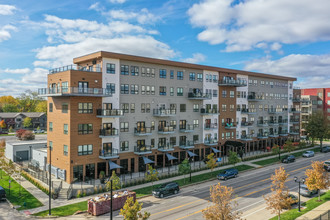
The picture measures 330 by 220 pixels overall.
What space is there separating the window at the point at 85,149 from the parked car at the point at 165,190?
37.4ft

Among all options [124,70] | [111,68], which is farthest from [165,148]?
[111,68]

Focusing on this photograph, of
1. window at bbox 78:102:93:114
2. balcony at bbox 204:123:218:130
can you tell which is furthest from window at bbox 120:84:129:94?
balcony at bbox 204:123:218:130

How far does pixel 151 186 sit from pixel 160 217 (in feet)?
31.3

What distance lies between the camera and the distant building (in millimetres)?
100125

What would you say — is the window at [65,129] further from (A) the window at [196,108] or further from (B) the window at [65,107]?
(A) the window at [196,108]

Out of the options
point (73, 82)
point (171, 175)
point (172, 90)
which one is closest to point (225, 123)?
point (172, 90)

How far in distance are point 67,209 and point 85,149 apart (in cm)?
1014

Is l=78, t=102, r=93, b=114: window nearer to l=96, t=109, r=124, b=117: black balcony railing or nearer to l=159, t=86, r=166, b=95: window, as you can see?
l=96, t=109, r=124, b=117: black balcony railing

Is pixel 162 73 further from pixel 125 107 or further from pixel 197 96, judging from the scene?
pixel 125 107

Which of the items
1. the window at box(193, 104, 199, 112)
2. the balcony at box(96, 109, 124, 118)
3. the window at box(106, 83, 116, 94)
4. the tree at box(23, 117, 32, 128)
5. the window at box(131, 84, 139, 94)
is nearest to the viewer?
the balcony at box(96, 109, 124, 118)

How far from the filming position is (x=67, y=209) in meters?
26.4

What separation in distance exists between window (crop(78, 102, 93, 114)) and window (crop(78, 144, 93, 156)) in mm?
4643

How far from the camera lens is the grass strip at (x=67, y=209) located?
25.1 metres

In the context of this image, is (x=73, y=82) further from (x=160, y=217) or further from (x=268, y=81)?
(x=268, y=81)
